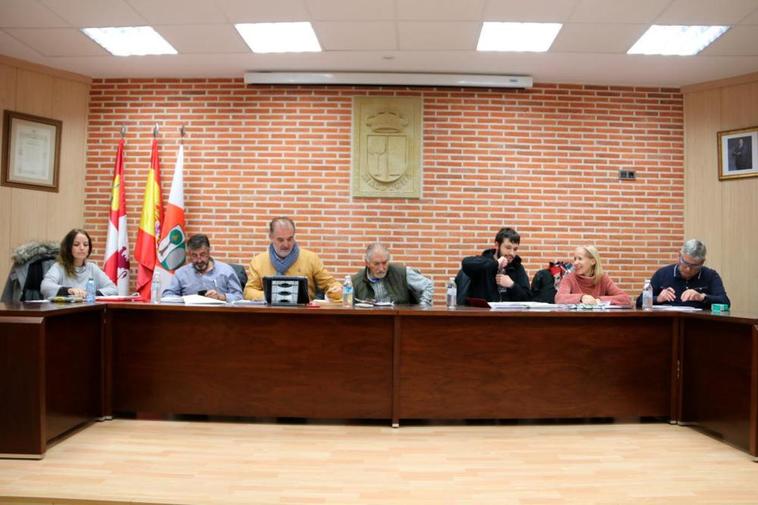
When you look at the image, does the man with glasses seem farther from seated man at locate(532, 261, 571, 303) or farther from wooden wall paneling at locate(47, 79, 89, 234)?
wooden wall paneling at locate(47, 79, 89, 234)

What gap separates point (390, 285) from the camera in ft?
14.3

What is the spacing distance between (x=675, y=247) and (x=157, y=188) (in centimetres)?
527

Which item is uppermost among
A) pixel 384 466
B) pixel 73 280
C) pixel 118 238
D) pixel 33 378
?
pixel 118 238

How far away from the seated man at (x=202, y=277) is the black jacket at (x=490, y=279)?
1797mm

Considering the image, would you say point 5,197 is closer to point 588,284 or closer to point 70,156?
point 70,156

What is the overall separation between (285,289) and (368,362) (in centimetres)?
73

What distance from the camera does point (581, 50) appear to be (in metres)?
5.07

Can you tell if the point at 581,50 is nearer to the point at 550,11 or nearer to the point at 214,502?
the point at 550,11

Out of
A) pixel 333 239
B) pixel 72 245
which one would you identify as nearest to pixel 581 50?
pixel 333 239

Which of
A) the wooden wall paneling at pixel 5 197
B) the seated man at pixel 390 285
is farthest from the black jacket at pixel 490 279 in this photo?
the wooden wall paneling at pixel 5 197

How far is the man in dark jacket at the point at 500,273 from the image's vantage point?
4.46 metres

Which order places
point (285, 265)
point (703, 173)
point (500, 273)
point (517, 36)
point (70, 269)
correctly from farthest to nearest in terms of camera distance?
point (703, 173) < point (517, 36) < point (500, 273) < point (285, 265) < point (70, 269)

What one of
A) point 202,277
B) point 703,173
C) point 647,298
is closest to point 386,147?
point 202,277

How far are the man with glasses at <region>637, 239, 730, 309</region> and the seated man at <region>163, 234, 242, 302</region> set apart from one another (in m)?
3.06
